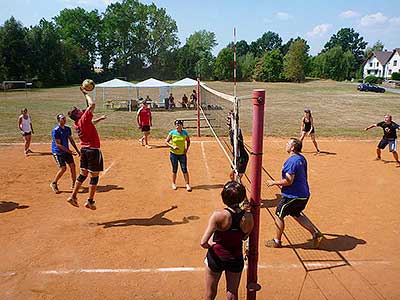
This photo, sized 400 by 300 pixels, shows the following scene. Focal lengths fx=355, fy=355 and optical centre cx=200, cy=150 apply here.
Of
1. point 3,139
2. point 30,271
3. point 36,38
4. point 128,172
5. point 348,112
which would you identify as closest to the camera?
point 30,271

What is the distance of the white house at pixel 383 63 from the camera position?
79.6 metres

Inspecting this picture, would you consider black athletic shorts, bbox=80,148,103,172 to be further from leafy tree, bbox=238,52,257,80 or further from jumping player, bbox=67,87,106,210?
leafy tree, bbox=238,52,257,80

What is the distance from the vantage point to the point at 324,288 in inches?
198

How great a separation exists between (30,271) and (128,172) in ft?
18.1

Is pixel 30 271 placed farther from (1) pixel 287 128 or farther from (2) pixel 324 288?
(1) pixel 287 128

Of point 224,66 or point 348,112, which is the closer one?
point 348,112

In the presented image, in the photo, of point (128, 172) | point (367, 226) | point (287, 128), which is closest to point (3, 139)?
point (128, 172)

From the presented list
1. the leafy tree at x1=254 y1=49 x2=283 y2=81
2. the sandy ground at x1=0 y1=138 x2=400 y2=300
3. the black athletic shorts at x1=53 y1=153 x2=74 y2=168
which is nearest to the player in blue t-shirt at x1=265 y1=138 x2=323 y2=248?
the sandy ground at x1=0 y1=138 x2=400 y2=300

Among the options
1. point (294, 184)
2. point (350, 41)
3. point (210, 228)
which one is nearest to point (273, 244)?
point (294, 184)

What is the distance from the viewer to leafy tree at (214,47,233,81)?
234ft

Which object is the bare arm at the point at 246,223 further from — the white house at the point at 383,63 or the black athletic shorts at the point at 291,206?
the white house at the point at 383,63

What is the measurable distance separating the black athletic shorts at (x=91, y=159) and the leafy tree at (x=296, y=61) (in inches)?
2704

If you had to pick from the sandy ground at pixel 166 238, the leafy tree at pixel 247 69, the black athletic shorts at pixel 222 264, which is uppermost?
the leafy tree at pixel 247 69

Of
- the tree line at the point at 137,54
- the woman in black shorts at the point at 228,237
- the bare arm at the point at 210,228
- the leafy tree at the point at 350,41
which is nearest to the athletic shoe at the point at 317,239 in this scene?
the woman in black shorts at the point at 228,237
